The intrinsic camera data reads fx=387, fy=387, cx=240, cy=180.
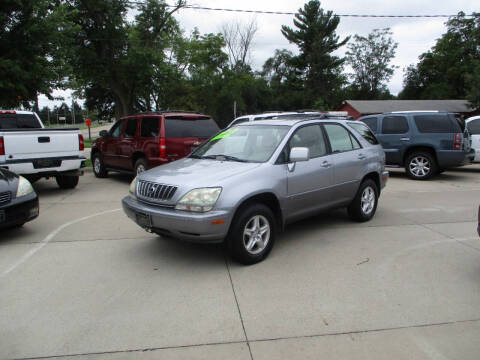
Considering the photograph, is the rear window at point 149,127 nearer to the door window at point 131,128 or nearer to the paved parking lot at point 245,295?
Answer: the door window at point 131,128

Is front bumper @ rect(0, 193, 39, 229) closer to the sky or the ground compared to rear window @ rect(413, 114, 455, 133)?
closer to the ground

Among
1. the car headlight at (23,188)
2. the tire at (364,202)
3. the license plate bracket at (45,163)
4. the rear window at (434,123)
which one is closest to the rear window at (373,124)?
the rear window at (434,123)

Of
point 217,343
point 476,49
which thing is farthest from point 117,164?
point 476,49

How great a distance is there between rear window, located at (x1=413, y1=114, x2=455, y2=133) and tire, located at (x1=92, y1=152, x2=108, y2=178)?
9.24 metres

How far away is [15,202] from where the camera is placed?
5.33 m

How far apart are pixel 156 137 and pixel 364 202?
505 centimetres

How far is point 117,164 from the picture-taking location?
10562 mm

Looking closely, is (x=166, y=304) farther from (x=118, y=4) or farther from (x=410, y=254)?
(x=118, y=4)

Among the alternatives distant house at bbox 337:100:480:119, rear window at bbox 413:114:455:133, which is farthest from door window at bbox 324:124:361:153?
distant house at bbox 337:100:480:119

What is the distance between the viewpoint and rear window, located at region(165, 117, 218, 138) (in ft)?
29.8

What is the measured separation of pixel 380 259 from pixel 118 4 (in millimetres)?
23728

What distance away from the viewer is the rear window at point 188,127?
29.8 feet

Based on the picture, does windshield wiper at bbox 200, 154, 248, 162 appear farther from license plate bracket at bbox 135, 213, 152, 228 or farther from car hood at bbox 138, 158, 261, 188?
license plate bracket at bbox 135, 213, 152, 228

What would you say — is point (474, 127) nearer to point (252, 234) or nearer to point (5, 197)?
point (252, 234)
